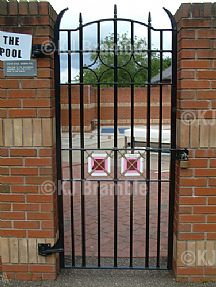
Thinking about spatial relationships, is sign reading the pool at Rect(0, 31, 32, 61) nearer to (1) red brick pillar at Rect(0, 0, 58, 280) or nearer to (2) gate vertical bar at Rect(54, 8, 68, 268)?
(1) red brick pillar at Rect(0, 0, 58, 280)

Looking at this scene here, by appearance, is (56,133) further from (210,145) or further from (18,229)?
(210,145)

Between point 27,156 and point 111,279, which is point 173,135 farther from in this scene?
point 111,279

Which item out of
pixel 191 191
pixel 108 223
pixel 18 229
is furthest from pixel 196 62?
pixel 108 223

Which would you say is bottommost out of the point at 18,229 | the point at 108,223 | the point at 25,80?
the point at 108,223

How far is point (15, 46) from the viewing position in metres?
2.86

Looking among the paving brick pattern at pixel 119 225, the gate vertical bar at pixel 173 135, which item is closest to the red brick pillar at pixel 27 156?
the paving brick pattern at pixel 119 225

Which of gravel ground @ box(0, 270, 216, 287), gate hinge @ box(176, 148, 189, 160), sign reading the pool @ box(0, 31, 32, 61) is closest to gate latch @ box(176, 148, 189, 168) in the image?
gate hinge @ box(176, 148, 189, 160)

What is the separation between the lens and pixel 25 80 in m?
2.90

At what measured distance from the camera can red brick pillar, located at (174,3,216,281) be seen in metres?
2.79

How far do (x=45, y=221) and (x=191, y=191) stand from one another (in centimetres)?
129

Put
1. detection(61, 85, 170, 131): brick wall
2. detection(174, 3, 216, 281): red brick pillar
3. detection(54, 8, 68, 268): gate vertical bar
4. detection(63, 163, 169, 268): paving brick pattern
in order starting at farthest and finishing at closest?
detection(61, 85, 170, 131): brick wall
detection(63, 163, 169, 268): paving brick pattern
detection(54, 8, 68, 268): gate vertical bar
detection(174, 3, 216, 281): red brick pillar

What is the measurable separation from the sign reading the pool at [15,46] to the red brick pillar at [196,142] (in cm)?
126

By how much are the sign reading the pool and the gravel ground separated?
1971 millimetres

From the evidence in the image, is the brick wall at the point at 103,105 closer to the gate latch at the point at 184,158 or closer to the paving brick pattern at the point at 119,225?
the paving brick pattern at the point at 119,225
